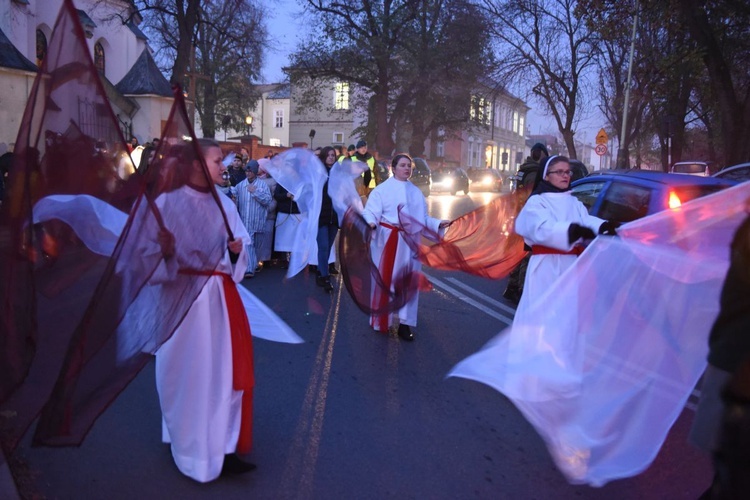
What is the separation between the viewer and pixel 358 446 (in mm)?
4039

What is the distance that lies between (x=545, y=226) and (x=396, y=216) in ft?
7.69

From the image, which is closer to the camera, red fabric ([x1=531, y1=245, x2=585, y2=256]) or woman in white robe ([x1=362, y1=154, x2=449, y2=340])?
red fabric ([x1=531, y1=245, x2=585, y2=256])

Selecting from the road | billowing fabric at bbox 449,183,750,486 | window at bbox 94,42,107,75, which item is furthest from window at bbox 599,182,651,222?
window at bbox 94,42,107,75

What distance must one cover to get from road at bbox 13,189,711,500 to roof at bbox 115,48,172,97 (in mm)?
28894

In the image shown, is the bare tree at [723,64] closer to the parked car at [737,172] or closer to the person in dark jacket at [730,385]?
the parked car at [737,172]

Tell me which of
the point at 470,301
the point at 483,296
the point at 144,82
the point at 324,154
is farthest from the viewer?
the point at 144,82

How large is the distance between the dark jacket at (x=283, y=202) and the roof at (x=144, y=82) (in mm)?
23486

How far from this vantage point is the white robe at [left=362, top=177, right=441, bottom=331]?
6.46 meters

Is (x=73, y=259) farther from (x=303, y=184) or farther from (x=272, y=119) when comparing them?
(x=272, y=119)

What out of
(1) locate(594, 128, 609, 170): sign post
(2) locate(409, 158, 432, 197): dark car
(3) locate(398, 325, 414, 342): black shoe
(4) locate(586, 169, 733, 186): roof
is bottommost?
(3) locate(398, 325, 414, 342): black shoe

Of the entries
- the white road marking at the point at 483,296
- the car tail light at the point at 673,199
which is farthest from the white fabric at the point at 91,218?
the white road marking at the point at 483,296

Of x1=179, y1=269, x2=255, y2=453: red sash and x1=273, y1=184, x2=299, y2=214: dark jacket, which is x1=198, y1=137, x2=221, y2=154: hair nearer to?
x1=179, y1=269, x2=255, y2=453: red sash

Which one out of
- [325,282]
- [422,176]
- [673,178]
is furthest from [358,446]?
[422,176]

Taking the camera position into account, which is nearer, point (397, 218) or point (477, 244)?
point (397, 218)
